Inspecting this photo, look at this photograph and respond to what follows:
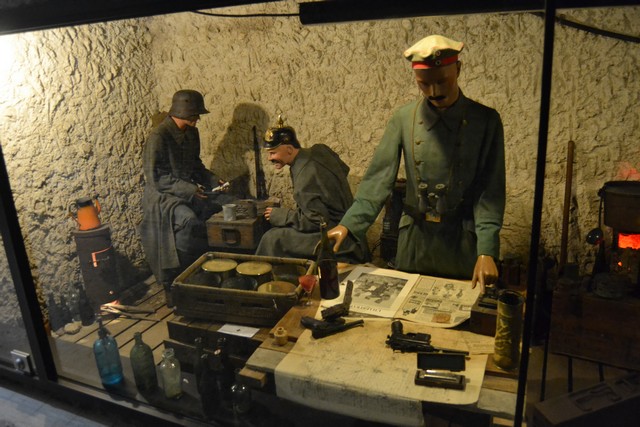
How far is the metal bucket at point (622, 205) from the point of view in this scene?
2.18 m

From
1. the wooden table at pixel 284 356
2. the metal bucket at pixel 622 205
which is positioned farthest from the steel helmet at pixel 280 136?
the metal bucket at pixel 622 205

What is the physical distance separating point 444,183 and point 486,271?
0.39 m

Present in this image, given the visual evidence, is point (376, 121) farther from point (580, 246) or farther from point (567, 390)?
point (567, 390)

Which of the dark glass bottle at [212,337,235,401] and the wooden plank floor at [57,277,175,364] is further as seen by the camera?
the wooden plank floor at [57,277,175,364]

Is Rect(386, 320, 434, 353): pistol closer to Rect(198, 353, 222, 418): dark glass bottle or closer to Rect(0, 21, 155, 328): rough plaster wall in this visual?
Rect(198, 353, 222, 418): dark glass bottle

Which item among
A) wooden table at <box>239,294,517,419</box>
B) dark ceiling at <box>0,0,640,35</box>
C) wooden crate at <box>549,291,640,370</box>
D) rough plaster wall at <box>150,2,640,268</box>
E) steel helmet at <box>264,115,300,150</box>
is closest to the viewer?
dark ceiling at <box>0,0,640,35</box>

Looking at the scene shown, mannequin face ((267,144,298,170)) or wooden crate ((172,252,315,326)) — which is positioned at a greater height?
mannequin face ((267,144,298,170))

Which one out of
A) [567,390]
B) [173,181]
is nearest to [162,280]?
[173,181]

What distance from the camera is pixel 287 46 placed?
7.29 ft

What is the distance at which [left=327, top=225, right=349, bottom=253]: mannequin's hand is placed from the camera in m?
2.20

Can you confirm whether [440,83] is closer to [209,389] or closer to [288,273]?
[288,273]

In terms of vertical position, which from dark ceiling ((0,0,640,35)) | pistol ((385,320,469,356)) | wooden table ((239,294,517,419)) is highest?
dark ceiling ((0,0,640,35))

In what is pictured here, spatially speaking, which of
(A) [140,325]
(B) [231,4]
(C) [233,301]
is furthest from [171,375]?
(B) [231,4]

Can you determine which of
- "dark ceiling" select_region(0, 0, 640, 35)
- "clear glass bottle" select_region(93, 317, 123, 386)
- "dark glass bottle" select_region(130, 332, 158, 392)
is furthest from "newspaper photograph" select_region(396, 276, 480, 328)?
"clear glass bottle" select_region(93, 317, 123, 386)
